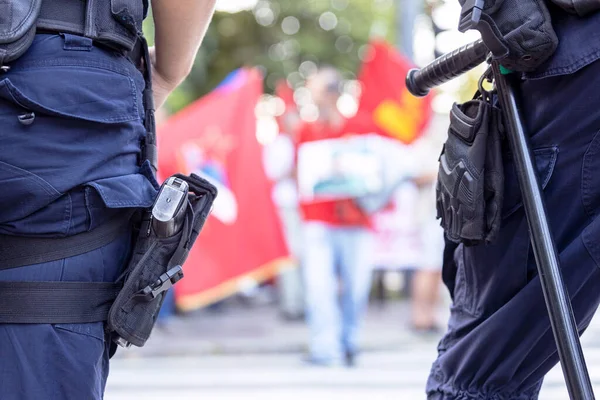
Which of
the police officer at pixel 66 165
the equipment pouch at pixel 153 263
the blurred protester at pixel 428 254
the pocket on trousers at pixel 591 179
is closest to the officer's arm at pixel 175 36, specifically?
the police officer at pixel 66 165

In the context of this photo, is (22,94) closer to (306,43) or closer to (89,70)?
(89,70)

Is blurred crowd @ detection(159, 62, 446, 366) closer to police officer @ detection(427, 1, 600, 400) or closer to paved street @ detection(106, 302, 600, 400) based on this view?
paved street @ detection(106, 302, 600, 400)

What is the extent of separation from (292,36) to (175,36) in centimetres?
2140

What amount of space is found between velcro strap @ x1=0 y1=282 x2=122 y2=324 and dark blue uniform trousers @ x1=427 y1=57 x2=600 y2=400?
3.14ft

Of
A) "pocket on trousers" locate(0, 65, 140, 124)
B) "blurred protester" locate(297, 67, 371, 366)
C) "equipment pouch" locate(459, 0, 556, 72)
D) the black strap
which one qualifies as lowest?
"blurred protester" locate(297, 67, 371, 366)

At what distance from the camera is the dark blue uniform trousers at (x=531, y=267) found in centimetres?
219

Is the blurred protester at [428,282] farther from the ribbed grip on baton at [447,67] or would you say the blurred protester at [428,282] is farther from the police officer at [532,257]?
the police officer at [532,257]

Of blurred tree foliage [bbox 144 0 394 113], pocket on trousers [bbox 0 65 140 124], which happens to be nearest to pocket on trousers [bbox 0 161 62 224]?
pocket on trousers [bbox 0 65 140 124]

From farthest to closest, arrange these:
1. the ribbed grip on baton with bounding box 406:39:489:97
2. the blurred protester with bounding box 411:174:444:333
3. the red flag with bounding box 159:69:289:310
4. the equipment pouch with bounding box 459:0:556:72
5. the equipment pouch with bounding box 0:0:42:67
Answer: the blurred protester with bounding box 411:174:444:333
the red flag with bounding box 159:69:289:310
the ribbed grip on baton with bounding box 406:39:489:97
the equipment pouch with bounding box 459:0:556:72
the equipment pouch with bounding box 0:0:42:67

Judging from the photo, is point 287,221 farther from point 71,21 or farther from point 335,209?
point 71,21

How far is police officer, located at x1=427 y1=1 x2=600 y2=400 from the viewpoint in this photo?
2172mm

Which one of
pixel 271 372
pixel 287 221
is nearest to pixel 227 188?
pixel 287 221

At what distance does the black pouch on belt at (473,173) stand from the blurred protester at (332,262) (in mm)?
5555

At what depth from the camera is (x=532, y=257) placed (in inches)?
90.6
